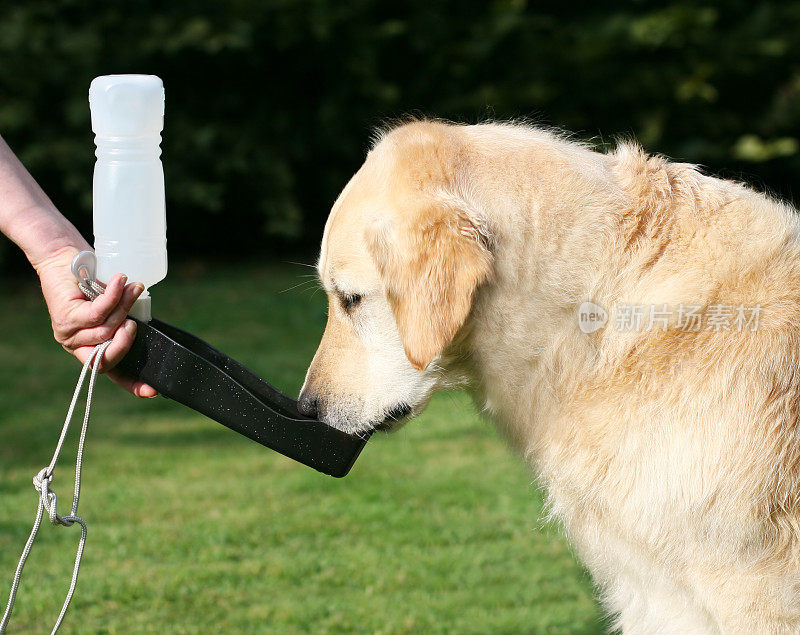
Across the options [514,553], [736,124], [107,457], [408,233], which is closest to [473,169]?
[408,233]

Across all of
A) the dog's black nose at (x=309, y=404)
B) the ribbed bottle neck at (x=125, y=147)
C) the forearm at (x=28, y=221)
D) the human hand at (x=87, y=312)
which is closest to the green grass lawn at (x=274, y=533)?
the dog's black nose at (x=309, y=404)

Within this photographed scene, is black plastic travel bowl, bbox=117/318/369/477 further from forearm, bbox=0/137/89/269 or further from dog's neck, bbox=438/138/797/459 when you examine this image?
dog's neck, bbox=438/138/797/459

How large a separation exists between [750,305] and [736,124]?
10719mm

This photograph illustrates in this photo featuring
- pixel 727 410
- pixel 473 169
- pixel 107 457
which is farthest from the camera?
Answer: pixel 107 457

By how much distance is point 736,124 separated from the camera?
12164mm

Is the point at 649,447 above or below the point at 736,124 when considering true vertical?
above

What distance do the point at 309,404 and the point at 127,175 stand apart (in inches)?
33.8

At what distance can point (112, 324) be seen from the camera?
2.57m

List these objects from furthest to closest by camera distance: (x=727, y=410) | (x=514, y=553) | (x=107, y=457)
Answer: (x=107, y=457) → (x=514, y=553) → (x=727, y=410)

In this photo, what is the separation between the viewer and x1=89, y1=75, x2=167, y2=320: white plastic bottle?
101 inches

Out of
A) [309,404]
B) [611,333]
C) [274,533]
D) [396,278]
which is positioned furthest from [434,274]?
[274,533]

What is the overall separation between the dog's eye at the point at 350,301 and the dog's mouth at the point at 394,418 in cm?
33

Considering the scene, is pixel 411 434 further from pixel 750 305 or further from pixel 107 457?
pixel 750 305

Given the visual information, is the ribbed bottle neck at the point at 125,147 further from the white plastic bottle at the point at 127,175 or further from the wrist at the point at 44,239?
the wrist at the point at 44,239
